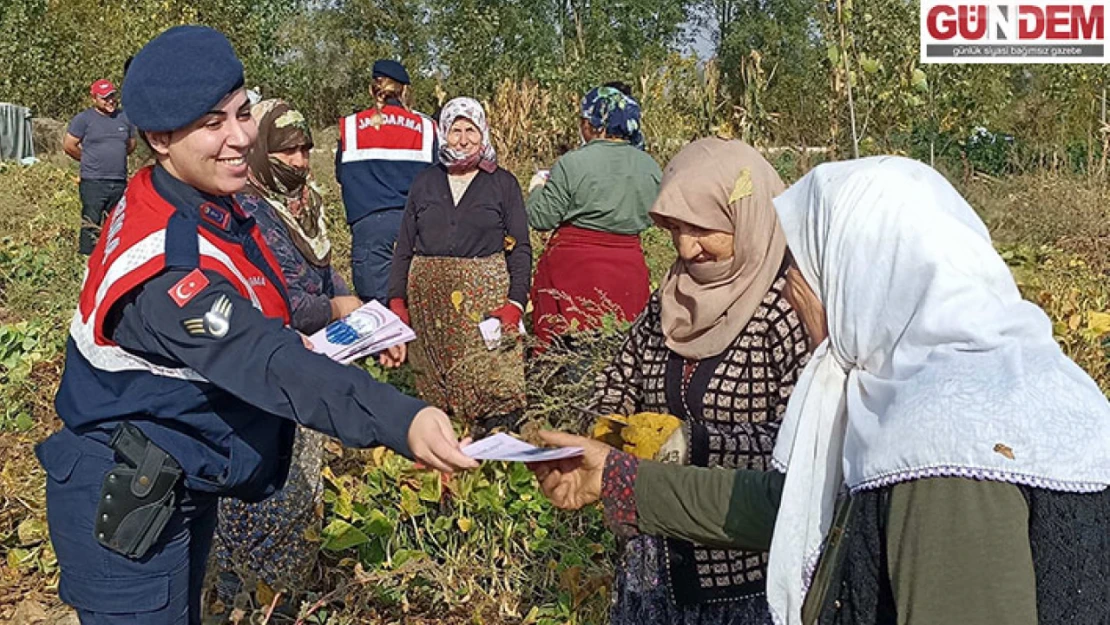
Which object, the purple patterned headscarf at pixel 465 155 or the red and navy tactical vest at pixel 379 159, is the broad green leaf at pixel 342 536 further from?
the red and navy tactical vest at pixel 379 159

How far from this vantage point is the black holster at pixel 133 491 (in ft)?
6.63

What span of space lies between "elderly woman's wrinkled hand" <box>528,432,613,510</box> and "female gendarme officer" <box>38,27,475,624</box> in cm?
31

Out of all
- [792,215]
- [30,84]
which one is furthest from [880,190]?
[30,84]

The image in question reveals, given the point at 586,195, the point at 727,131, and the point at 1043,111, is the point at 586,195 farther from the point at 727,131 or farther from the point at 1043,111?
the point at 1043,111

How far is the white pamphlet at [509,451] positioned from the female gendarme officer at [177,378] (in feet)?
0.12

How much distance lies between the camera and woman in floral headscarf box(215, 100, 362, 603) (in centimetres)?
320

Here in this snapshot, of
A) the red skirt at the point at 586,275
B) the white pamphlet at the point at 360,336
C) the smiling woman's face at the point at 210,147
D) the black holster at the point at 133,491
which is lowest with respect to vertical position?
the red skirt at the point at 586,275

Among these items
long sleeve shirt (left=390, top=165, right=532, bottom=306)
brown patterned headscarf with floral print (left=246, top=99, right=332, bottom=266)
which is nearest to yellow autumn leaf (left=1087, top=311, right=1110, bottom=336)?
long sleeve shirt (left=390, top=165, right=532, bottom=306)

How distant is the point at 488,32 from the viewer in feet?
63.9

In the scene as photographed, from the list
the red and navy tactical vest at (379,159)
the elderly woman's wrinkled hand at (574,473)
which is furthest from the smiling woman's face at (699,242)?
the red and navy tactical vest at (379,159)

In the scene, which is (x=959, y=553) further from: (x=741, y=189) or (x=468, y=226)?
(x=468, y=226)

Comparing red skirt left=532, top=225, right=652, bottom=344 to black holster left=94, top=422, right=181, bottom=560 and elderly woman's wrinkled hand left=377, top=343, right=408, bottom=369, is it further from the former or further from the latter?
black holster left=94, top=422, right=181, bottom=560

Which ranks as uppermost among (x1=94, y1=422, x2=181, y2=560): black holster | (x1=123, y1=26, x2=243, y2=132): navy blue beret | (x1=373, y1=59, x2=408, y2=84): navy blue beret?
(x1=373, y1=59, x2=408, y2=84): navy blue beret

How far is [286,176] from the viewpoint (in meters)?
3.46
